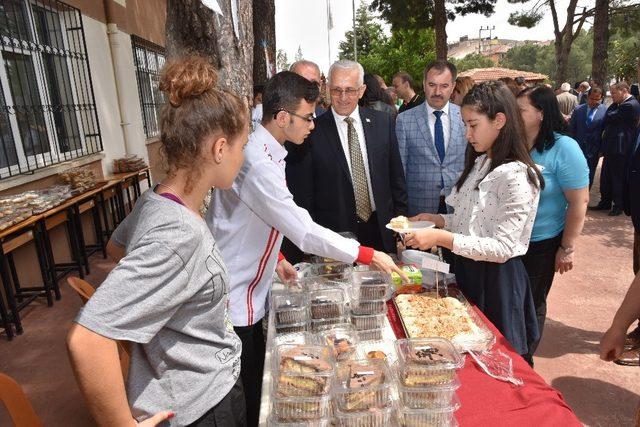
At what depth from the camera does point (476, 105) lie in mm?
1912

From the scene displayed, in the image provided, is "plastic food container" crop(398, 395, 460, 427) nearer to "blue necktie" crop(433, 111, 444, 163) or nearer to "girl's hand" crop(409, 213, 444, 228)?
"girl's hand" crop(409, 213, 444, 228)

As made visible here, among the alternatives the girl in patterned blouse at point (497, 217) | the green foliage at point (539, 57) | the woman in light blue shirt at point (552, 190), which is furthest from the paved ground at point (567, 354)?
the green foliage at point (539, 57)

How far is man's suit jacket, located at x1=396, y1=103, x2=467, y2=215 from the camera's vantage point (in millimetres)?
3232

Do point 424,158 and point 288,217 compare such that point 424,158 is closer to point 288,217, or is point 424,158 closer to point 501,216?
point 501,216

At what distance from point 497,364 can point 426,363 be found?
351 millimetres

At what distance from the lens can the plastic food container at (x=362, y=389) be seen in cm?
116

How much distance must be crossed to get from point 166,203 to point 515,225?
4.69ft

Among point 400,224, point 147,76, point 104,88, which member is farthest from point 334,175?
point 147,76

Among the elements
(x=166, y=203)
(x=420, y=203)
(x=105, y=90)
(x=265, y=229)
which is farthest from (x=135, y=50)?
(x=166, y=203)

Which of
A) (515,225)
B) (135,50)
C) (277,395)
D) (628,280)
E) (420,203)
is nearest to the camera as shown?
(277,395)

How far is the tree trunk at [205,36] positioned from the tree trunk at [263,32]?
3777 millimetres

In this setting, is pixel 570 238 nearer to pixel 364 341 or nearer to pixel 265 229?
pixel 364 341

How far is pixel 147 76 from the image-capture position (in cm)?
809

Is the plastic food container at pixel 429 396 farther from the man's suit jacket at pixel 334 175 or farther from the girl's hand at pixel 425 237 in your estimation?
the man's suit jacket at pixel 334 175
